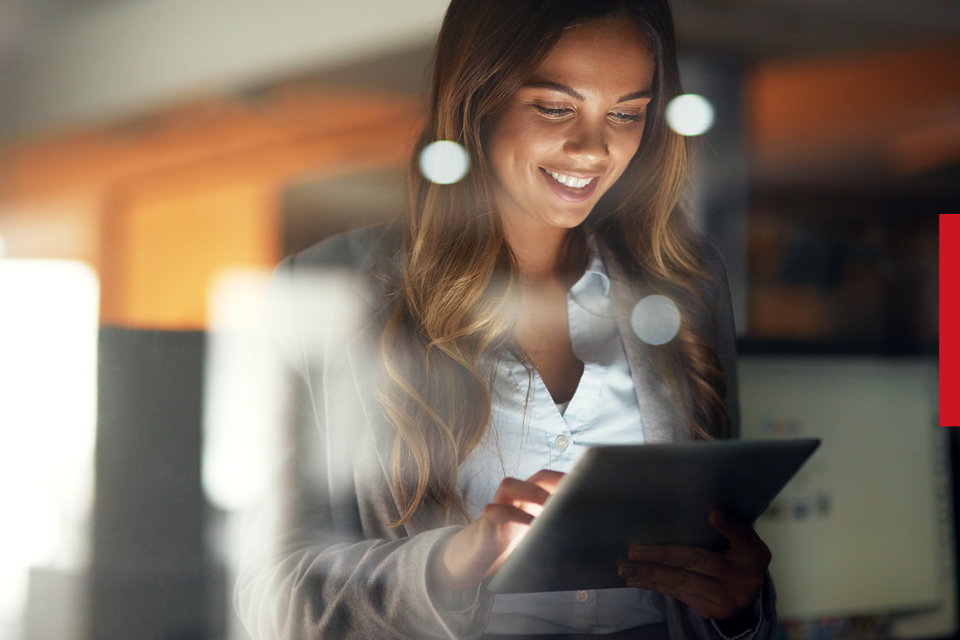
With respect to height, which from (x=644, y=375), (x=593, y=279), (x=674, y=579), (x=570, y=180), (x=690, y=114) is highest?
(x=690, y=114)

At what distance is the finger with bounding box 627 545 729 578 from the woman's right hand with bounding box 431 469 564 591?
12 cm

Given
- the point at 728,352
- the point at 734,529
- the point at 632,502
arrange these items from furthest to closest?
the point at 728,352 → the point at 734,529 → the point at 632,502

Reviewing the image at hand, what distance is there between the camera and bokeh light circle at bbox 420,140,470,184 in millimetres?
761

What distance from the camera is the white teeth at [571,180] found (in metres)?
0.76

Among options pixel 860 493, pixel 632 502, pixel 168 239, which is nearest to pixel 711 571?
pixel 632 502

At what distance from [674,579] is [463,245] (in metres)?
0.44

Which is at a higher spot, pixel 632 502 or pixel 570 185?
pixel 570 185

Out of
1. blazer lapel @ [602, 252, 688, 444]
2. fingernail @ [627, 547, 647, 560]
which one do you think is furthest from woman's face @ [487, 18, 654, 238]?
fingernail @ [627, 547, 647, 560]

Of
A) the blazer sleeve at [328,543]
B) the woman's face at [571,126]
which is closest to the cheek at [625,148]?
the woman's face at [571,126]

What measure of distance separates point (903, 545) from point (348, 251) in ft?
3.08

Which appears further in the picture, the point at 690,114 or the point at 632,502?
the point at 690,114

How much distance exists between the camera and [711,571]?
0.79m

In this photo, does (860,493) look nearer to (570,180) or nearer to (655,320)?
(655,320)

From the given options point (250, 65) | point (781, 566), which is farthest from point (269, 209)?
point (781, 566)
